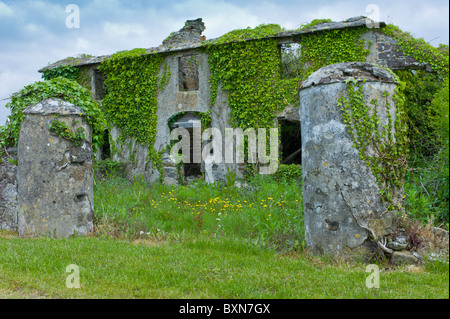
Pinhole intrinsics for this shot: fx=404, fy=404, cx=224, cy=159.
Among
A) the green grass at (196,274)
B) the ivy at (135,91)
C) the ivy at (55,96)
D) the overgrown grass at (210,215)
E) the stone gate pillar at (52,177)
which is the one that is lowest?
the green grass at (196,274)

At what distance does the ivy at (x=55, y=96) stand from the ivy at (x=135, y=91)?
7.18 metres

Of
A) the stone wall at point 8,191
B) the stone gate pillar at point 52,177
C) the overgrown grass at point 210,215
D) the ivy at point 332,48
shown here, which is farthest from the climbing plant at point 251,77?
the stone wall at point 8,191

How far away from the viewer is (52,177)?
6805 mm

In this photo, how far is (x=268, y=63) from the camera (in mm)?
13195

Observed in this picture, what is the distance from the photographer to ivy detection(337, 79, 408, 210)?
4969 mm

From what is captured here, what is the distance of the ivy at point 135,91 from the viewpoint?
15016mm

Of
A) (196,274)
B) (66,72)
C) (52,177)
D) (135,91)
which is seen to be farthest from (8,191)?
(66,72)

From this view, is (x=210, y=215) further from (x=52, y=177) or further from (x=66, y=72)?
(x=66, y=72)

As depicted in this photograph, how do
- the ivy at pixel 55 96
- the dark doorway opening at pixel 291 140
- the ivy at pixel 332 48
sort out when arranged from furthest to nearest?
the dark doorway opening at pixel 291 140, the ivy at pixel 332 48, the ivy at pixel 55 96

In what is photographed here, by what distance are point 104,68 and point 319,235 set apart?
13.1m

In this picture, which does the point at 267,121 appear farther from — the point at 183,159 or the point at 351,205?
the point at 351,205

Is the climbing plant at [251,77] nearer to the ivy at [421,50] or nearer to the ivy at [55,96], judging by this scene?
the ivy at [421,50]

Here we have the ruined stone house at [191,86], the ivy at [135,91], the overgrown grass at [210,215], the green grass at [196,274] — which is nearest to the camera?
the green grass at [196,274]

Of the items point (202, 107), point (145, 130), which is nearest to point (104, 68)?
point (145, 130)
